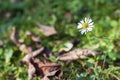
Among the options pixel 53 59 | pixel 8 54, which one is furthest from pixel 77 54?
pixel 8 54

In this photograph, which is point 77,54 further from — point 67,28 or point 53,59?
point 67,28

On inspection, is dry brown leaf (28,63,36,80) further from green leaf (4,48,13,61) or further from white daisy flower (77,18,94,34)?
white daisy flower (77,18,94,34)

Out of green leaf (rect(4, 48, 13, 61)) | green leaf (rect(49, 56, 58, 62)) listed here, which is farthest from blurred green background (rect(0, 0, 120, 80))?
green leaf (rect(49, 56, 58, 62))

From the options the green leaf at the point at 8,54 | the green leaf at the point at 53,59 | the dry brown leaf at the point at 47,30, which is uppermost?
the dry brown leaf at the point at 47,30

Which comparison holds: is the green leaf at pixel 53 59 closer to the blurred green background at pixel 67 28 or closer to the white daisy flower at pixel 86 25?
the blurred green background at pixel 67 28

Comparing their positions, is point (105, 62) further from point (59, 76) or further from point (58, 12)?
point (58, 12)

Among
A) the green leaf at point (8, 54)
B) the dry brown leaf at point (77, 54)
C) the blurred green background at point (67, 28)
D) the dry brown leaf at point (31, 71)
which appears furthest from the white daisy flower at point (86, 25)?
the green leaf at point (8, 54)


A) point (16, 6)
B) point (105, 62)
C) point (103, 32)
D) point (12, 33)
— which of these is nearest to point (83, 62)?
point (105, 62)
